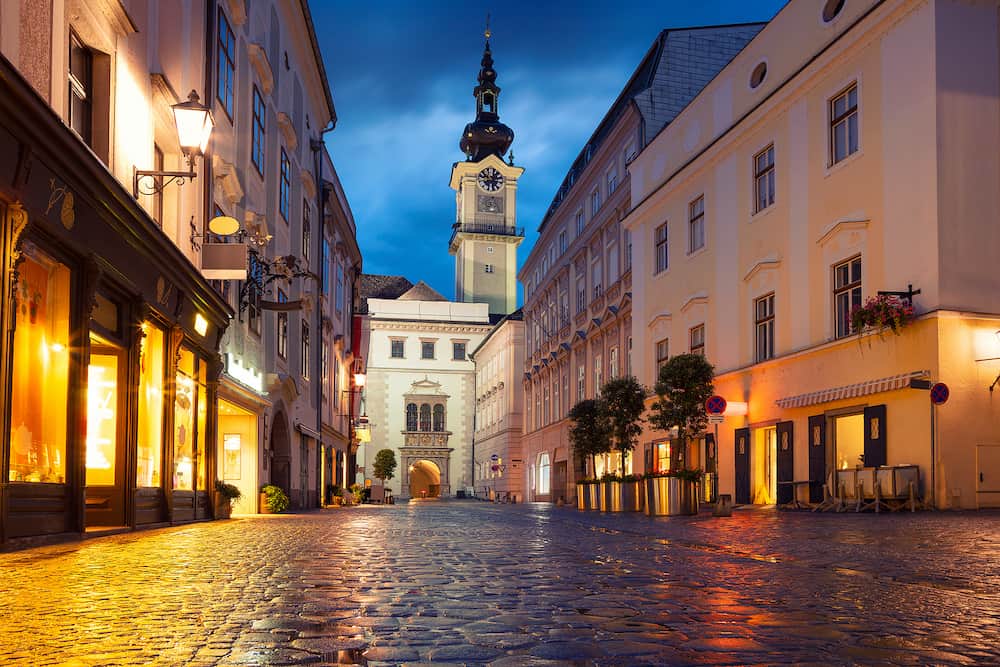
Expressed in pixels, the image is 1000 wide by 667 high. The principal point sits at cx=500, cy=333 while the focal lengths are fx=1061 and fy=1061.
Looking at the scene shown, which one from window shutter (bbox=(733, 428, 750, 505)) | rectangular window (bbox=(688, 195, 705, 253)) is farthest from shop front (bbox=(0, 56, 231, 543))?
rectangular window (bbox=(688, 195, 705, 253))

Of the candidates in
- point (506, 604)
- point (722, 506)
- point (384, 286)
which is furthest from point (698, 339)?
point (384, 286)

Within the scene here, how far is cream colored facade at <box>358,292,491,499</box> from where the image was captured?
87.1 metres

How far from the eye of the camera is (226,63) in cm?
2086

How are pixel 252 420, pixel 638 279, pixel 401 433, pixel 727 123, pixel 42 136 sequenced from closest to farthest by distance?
pixel 42 136
pixel 252 420
pixel 727 123
pixel 638 279
pixel 401 433

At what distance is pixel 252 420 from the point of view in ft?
80.3

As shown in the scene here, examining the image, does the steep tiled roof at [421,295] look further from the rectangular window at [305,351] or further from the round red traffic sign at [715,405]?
the round red traffic sign at [715,405]

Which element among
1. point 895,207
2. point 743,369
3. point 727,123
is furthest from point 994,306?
point 727,123

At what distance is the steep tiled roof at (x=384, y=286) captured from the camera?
352 ft

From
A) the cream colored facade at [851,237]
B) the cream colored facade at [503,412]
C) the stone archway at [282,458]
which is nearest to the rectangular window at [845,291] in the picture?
the cream colored facade at [851,237]

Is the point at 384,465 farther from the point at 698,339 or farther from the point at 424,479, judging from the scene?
the point at 698,339

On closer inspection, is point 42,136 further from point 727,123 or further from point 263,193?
point 727,123

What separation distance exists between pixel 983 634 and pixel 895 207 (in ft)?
56.5

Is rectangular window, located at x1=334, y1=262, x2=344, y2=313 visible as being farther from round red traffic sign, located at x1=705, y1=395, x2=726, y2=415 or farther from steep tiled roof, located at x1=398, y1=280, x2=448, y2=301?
steep tiled roof, located at x1=398, y1=280, x2=448, y2=301

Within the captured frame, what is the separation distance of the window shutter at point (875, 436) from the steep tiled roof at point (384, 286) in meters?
86.2
